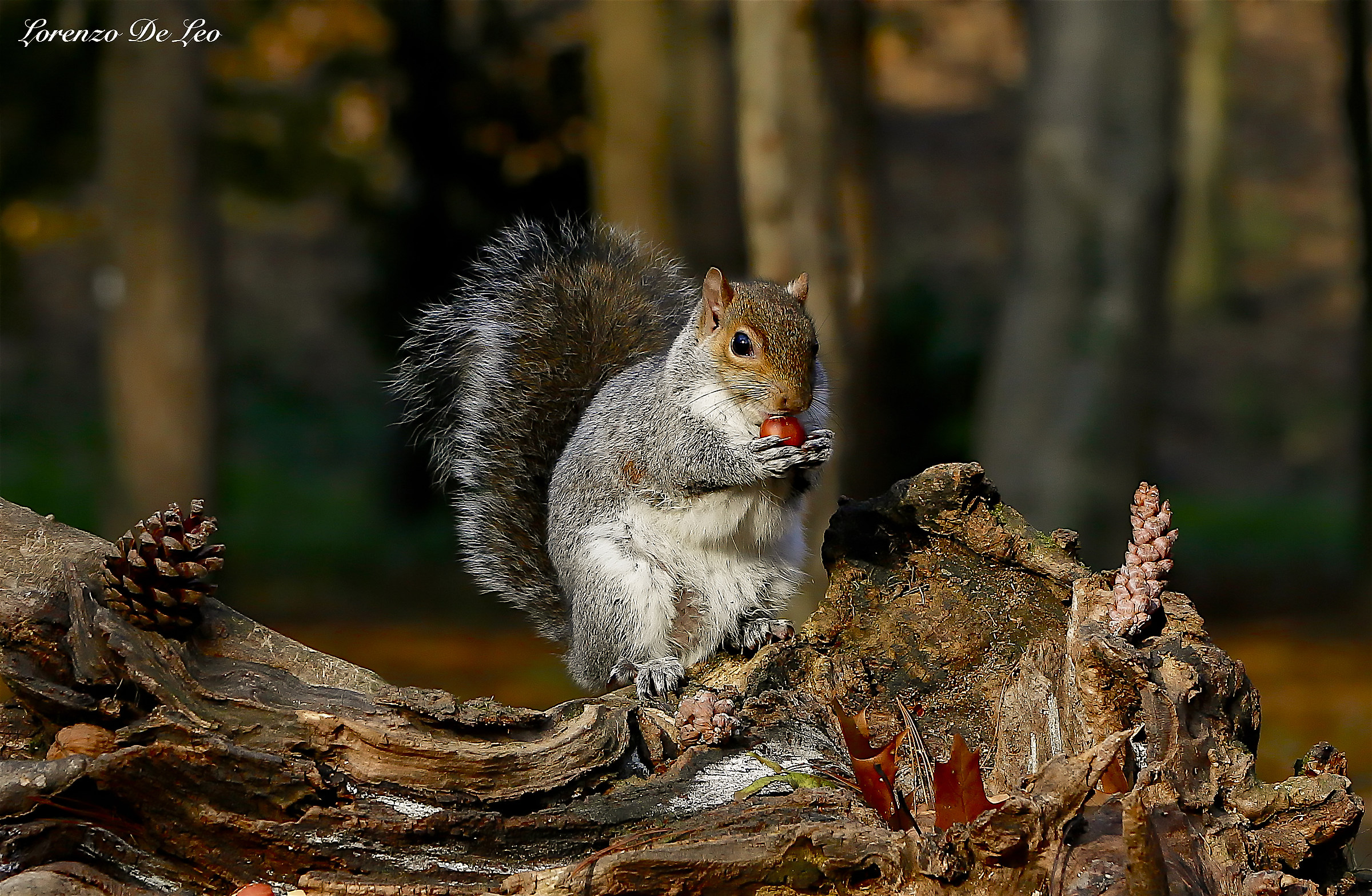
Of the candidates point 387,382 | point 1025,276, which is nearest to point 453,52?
point 1025,276

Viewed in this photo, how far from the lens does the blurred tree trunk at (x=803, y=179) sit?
3.51 metres

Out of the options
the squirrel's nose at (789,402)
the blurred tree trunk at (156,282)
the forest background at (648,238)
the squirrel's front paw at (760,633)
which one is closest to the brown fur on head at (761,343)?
the squirrel's nose at (789,402)

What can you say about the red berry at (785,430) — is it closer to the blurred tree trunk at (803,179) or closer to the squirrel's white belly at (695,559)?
the squirrel's white belly at (695,559)

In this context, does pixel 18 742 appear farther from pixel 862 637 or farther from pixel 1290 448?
pixel 1290 448

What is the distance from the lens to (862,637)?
5.98 ft

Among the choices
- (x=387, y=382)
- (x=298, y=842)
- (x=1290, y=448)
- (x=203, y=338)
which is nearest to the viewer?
(x=298, y=842)

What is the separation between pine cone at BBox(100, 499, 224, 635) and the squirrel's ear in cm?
85

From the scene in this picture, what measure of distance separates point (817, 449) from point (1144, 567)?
55 centimetres

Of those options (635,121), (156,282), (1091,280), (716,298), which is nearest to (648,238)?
(635,121)

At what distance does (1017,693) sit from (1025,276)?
11.0ft

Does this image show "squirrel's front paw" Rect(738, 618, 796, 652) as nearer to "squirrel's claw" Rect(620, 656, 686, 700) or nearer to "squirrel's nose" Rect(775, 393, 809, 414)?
"squirrel's claw" Rect(620, 656, 686, 700)

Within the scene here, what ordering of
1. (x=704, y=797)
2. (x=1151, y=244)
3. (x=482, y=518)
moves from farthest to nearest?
1. (x=1151, y=244)
2. (x=482, y=518)
3. (x=704, y=797)

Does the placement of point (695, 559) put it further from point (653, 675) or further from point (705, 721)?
point (705, 721)

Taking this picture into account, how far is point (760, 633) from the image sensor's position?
6.56 feet
